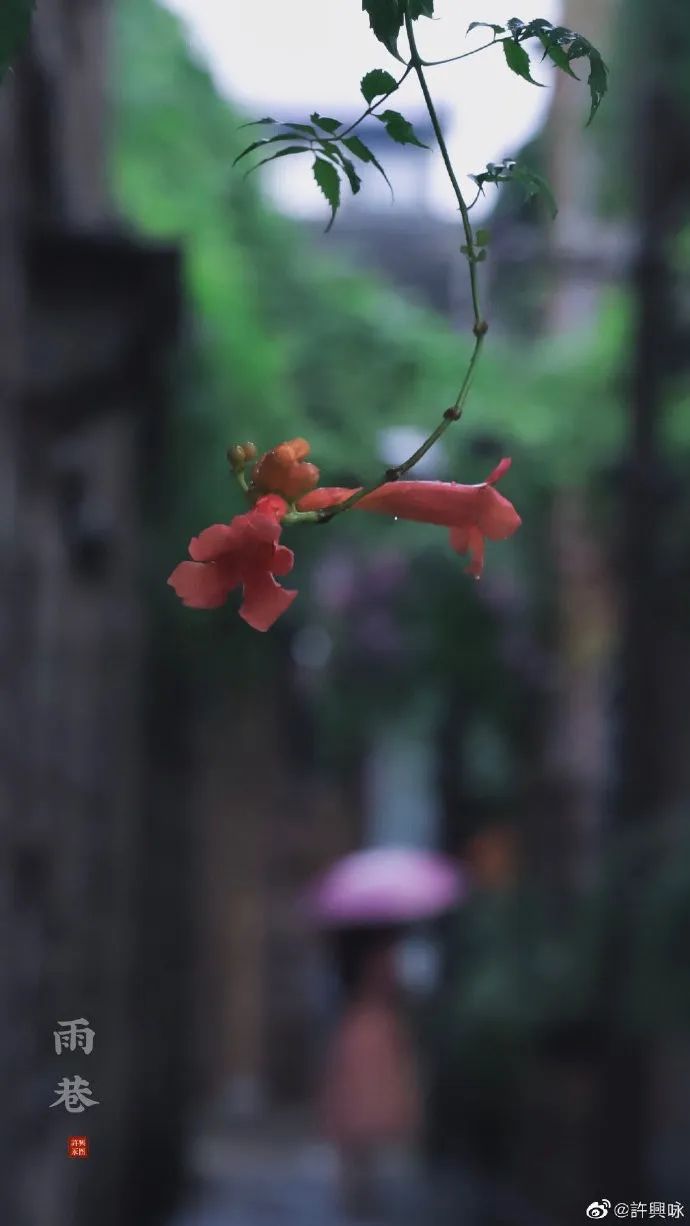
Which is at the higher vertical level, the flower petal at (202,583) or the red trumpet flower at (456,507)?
the red trumpet flower at (456,507)

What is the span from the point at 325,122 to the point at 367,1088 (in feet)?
20.3

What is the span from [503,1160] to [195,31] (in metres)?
6.52

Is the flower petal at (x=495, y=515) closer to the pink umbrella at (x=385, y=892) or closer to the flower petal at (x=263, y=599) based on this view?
the flower petal at (x=263, y=599)

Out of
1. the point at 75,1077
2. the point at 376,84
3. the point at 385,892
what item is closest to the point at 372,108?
the point at 376,84

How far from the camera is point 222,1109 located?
13.5m

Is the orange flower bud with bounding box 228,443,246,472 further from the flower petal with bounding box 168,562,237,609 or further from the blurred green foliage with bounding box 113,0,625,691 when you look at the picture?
the blurred green foliage with bounding box 113,0,625,691

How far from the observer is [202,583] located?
1.26 metres

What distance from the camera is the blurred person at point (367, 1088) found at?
6996mm

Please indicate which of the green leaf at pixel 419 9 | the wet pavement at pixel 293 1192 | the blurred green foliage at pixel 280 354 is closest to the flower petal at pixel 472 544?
the green leaf at pixel 419 9

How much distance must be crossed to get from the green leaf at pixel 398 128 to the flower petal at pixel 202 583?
436mm

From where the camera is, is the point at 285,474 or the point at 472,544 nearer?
the point at 285,474

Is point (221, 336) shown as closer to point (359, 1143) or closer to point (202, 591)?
point (359, 1143)

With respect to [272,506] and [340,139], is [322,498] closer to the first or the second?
[272,506]

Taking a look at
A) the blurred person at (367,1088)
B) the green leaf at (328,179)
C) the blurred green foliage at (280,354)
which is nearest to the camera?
the green leaf at (328,179)
